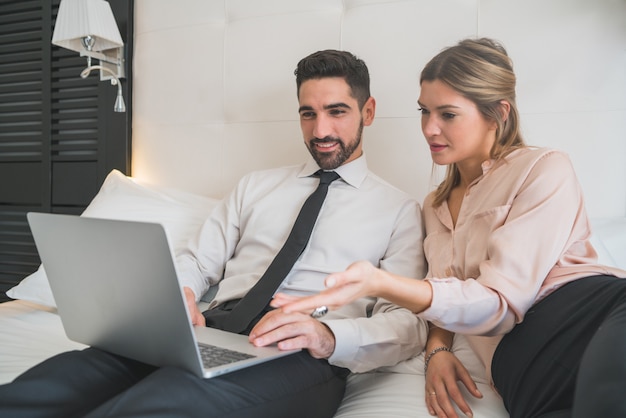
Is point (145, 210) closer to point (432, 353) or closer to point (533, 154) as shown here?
point (432, 353)

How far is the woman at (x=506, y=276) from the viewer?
759 millimetres

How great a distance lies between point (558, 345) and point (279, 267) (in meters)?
0.64

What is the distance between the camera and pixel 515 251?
907mm

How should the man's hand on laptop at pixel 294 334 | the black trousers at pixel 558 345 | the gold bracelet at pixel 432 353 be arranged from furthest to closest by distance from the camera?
the gold bracelet at pixel 432 353
the man's hand on laptop at pixel 294 334
the black trousers at pixel 558 345

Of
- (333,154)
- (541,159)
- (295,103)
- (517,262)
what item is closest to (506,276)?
(517,262)

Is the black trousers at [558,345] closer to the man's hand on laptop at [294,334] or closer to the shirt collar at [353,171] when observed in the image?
the man's hand on laptop at [294,334]

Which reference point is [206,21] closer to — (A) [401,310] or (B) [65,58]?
(B) [65,58]

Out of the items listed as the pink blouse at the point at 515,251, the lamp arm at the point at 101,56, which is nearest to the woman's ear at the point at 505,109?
the pink blouse at the point at 515,251

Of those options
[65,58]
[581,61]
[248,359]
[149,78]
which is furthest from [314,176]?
[65,58]

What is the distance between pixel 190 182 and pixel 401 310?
1.14m

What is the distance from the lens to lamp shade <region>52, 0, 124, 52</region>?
192 centimetres

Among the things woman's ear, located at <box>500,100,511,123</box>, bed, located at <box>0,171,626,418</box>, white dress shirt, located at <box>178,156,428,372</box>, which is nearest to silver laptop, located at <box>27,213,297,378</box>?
bed, located at <box>0,171,626,418</box>

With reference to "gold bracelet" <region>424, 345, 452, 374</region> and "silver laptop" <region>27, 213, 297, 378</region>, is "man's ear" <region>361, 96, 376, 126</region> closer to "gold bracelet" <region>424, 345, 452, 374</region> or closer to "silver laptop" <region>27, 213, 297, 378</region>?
"gold bracelet" <region>424, 345, 452, 374</region>

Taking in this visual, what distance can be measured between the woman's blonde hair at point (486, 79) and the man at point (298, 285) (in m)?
0.31
